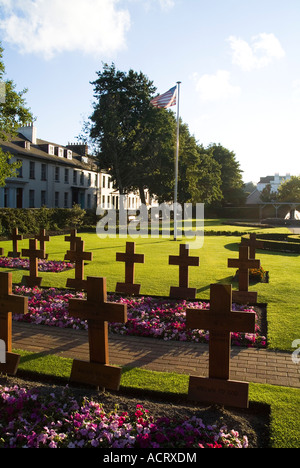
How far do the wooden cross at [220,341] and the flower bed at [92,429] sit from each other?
1.47 ft

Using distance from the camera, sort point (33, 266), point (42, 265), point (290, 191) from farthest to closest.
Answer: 1. point (290, 191)
2. point (42, 265)
3. point (33, 266)

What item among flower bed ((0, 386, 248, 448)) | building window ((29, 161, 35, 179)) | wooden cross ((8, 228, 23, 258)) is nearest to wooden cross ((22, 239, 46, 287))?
wooden cross ((8, 228, 23, 258))

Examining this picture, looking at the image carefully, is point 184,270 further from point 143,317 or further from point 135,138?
point 135,138

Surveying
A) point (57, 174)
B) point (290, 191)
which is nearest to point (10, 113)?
point (57, 174)

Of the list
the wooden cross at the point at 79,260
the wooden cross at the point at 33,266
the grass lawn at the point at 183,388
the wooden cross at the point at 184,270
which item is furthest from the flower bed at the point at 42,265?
the grass lawn at the point at 183,388

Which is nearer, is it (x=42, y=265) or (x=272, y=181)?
(x=42, y=265)

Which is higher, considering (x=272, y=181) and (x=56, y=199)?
(x=272, y=181)

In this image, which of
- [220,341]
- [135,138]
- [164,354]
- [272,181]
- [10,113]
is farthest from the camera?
[272,181]

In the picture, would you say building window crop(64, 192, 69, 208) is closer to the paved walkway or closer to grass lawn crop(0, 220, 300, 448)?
grass lawn crop(0, 220, 300, 448)

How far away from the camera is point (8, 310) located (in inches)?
202

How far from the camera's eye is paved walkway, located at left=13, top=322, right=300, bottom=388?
5.48 metres

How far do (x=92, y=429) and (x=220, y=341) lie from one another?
64.9 inches

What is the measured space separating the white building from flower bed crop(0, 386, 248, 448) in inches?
1398

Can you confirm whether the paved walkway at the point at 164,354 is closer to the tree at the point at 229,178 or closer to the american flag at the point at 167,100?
the american flag at the point at 167,100
